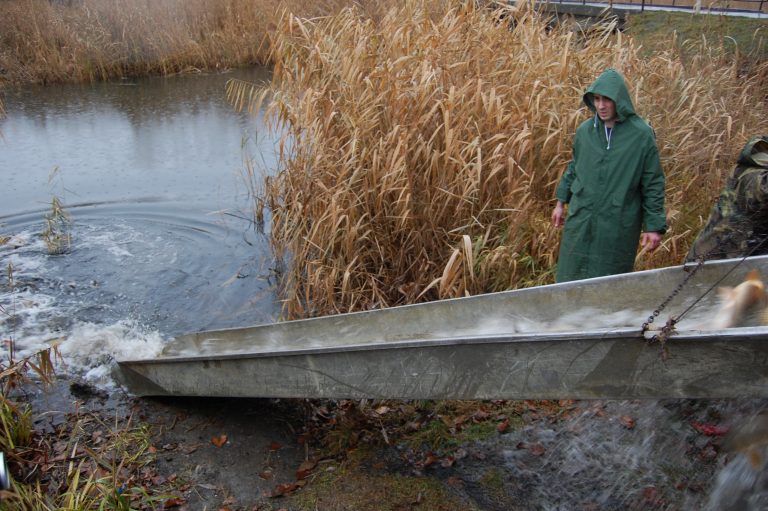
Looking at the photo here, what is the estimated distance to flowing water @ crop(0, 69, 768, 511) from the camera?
132 inches

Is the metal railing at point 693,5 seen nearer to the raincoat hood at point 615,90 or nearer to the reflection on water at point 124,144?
the reflection on water at point 124,144

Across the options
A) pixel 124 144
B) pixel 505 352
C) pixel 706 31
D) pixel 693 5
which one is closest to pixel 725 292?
pixel 505 352

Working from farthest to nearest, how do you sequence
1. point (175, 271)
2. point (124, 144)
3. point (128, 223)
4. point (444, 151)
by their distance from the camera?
1. point (124, 144)
2. point (128, 223)
3. point (175, 271)
4. point (444, 151)

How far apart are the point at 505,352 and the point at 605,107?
4.95 ft

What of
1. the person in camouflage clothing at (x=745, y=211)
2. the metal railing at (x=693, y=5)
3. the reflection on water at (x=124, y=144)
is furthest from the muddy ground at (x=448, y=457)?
the metal railing at (x=693, y=5)

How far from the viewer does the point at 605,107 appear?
3479mm

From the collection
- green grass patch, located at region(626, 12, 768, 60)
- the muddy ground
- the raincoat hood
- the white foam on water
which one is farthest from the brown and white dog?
green grass patch, located at region(626, 12, 768, 60)

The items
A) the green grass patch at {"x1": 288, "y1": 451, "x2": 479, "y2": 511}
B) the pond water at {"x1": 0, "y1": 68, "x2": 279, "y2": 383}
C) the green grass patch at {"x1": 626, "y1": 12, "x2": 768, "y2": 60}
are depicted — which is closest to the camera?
the green grass patch at {"x1": 288, "y1": 451, "x2": 479, "y2": 511}

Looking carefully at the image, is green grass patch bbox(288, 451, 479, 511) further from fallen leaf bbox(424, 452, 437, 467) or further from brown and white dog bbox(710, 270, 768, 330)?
brown and white dog bbox(710, 270, 768, 330)

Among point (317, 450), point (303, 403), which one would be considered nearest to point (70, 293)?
point (303, 403)

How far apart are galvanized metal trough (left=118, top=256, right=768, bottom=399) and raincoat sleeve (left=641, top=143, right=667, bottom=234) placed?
287 millimetres

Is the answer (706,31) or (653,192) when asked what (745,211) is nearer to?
(653,192)

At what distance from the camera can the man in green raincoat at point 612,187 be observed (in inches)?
137

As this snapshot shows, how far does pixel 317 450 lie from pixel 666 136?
12.4 feet
